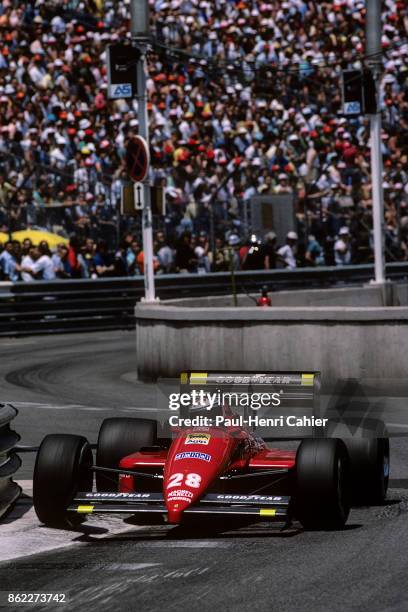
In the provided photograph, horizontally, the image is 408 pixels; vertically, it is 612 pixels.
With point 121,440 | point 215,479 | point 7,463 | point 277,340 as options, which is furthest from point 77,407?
point 215,479

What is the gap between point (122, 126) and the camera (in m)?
31.3

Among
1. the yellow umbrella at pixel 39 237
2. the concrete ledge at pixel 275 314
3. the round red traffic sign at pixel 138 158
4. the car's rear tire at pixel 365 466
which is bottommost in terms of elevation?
the car's rear tire at pixel 365 466

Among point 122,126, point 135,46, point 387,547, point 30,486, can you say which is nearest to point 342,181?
point 122,126

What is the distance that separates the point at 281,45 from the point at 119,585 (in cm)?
3001

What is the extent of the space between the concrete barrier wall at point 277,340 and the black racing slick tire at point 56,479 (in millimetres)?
8282

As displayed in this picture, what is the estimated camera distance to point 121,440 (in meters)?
9.62

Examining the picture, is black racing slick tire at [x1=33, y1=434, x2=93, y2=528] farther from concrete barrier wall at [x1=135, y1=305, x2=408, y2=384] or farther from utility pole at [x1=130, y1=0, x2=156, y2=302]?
utility pole at [x1=130, y1=0, x2=156, y2=302]

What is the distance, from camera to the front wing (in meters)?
8.29

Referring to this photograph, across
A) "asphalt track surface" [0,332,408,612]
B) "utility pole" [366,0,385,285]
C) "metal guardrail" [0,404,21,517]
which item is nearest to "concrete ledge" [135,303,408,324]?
"utility pole" [366,0,385,285]

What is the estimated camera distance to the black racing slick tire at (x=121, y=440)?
9586mm

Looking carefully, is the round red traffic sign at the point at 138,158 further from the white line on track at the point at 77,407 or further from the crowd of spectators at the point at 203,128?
the crowd of spectators at the point at 203,128

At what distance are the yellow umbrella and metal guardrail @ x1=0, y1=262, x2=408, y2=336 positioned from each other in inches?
29.6

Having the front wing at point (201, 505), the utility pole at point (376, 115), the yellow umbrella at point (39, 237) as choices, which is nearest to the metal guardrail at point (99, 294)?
the yellow umbrella at point (39, 237)

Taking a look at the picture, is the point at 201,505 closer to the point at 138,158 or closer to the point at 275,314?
the point at 275,314
